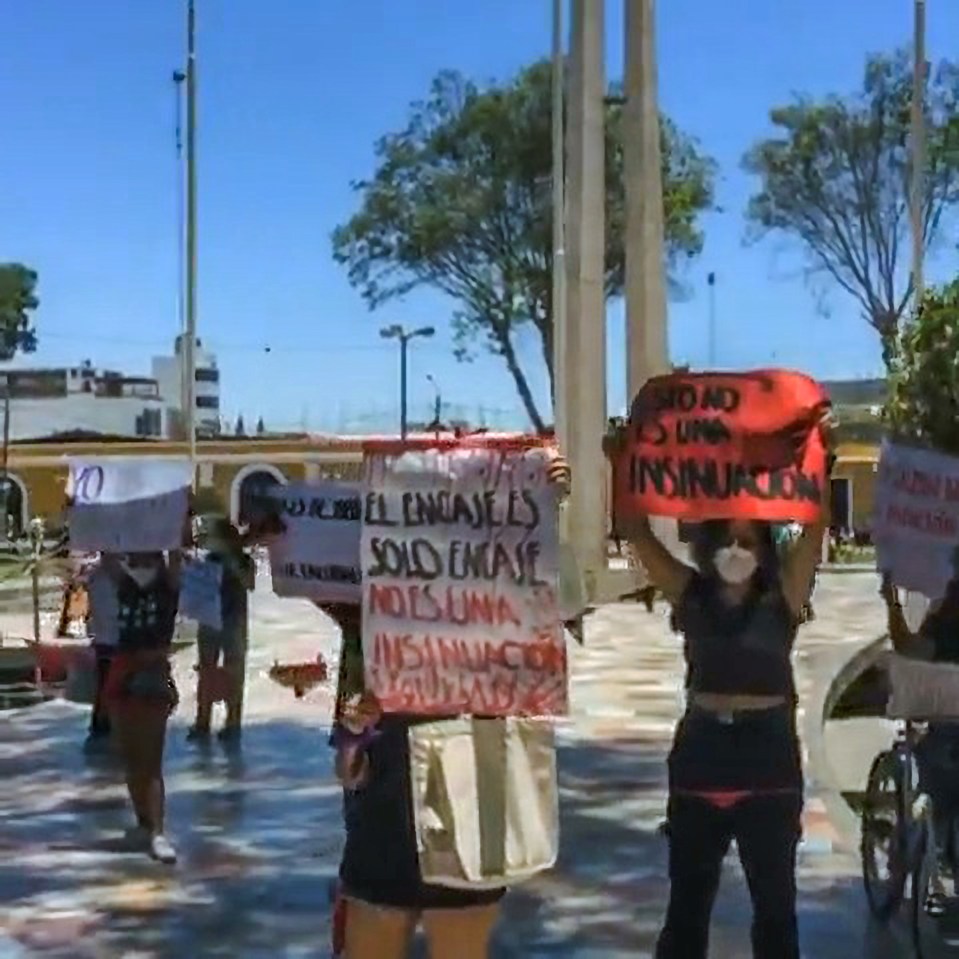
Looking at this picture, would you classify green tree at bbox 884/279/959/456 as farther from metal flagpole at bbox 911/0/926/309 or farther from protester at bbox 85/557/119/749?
protester at bbox 85/557/119/749

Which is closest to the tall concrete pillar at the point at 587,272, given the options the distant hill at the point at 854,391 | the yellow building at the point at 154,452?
the yellow building at the point at 154,452

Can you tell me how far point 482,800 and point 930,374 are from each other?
14060 mm

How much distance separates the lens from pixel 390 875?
182 inches

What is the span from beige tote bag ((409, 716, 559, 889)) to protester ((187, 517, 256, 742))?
24.5ft

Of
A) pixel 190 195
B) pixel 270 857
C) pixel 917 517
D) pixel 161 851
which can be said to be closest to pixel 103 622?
pixel 161 851

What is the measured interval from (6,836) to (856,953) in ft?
14.4

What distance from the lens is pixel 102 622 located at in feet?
32.1

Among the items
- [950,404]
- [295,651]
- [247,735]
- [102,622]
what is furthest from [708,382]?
[295,651]

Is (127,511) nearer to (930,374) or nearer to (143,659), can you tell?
(143,659)

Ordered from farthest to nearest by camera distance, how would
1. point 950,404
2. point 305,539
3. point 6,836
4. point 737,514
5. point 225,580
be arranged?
point 950,404
point 225,580
point 6,836
point 305,539
point 737,514

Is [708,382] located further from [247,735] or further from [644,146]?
[644,146]

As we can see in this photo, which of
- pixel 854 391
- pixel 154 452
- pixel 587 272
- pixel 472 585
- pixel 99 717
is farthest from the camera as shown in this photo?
pixel 854 391

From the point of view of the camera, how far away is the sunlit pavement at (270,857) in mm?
7359

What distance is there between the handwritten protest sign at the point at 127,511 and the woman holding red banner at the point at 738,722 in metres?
3.53
